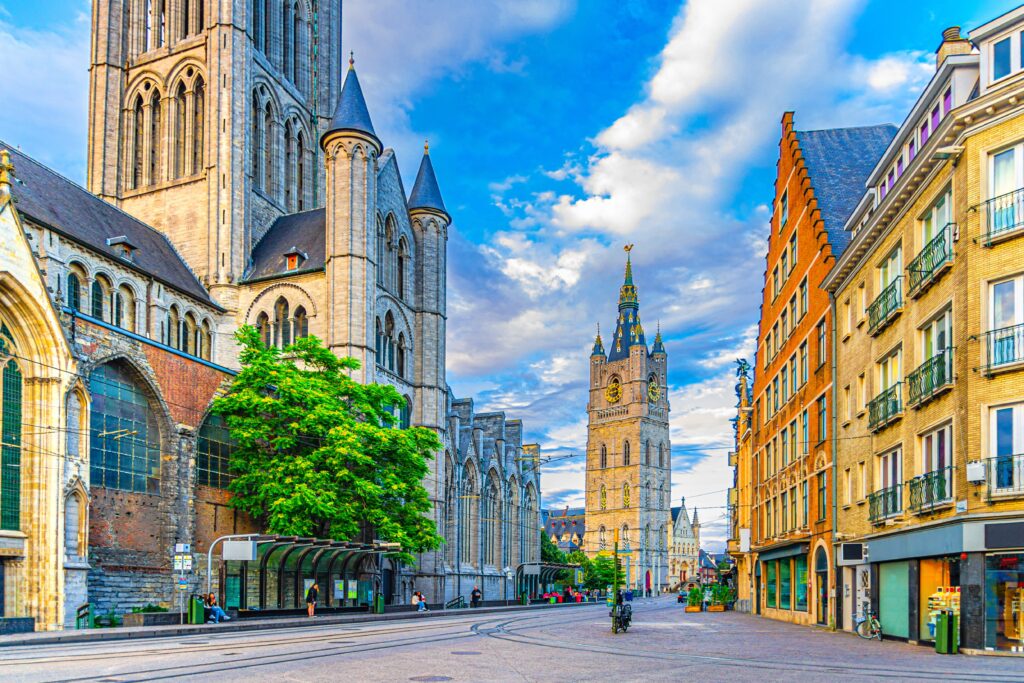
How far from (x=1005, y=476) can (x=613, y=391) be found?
14134 centimetres

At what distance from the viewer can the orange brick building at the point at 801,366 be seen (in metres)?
31.0

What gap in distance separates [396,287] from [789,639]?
36.4 metres

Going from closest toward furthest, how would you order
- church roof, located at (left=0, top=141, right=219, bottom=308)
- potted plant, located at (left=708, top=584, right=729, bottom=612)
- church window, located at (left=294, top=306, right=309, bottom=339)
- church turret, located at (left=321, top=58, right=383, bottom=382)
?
church roof, located at (left=0, top=141, right=219, bottom=308), church turret, located at (left=321, top=58, right=383, bottom=382), potted plant, located at (left=708, top=584, right=729, bottom=612), church window, located at (left=294, top=306, right=309, bottom=339)

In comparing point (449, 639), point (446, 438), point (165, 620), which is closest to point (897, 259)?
point (449, 639)

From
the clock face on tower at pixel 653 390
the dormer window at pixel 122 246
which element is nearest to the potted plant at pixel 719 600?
the dormer window at pixel 122 246

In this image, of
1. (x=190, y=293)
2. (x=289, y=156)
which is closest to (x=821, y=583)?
(x=190, y=293)

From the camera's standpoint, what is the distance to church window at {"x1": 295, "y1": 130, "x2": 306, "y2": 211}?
6031cm

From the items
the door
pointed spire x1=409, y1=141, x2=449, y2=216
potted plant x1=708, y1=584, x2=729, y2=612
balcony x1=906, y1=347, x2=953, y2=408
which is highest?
pointed spire x1=409, y1=141, x2=449, y2=216

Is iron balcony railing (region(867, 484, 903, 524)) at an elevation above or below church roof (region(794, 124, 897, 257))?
below

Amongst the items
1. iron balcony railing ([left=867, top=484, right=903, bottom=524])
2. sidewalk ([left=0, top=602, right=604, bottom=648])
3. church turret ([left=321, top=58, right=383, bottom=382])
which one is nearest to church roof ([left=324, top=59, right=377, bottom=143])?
church turret ([left=321, top=58, right=383, bottom=382])

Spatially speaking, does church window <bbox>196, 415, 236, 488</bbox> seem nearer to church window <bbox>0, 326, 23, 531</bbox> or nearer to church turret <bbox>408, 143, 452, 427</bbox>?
church window <bbox>0, 326, 23, 531</bbox>

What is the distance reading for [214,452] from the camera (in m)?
38.1

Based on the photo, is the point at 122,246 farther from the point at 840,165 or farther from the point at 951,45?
the point at 951,45

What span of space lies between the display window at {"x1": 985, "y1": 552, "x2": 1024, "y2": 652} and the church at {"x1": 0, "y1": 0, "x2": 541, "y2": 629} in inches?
935
